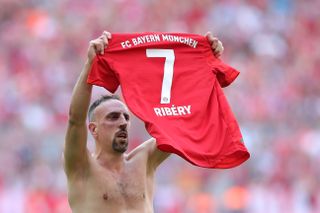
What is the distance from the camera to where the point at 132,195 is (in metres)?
10.8

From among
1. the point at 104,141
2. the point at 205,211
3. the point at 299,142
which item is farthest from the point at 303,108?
the point at 104,141

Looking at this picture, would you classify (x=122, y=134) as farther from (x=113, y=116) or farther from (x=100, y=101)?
(x=100, y=101)

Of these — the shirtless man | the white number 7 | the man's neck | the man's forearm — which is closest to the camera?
the man's forearm

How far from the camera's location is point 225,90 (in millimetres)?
18844

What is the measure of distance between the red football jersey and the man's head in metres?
0.40

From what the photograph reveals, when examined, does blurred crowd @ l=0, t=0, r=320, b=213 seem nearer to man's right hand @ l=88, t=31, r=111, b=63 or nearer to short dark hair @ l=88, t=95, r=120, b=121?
short dark hair @ l=88, t=95, r=120, b=121

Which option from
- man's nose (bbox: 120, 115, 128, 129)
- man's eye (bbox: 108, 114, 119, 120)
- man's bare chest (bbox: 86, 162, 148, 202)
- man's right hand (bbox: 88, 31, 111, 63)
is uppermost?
man's right hand (bbox: 88, 31, 111, 63)

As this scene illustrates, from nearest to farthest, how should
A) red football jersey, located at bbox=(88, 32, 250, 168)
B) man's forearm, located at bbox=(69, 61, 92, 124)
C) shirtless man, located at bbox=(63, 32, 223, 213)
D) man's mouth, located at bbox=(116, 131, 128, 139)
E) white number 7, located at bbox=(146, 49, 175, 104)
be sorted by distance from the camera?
man's forearm, located at bbox=(69, 61, 92, 124)
red football jersey, located at bbox=(88, 32, 250, 168)
shirtless man, located at bbox=(63, 32, 223, 213)
white number 7, located at bbox=(146, 49, 175, 104)
man's mouth, located at bbox=(116, 131, 128, 139)

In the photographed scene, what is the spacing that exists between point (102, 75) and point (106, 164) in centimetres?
80

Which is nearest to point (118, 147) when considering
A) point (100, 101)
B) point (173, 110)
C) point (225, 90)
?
point (100, 101)

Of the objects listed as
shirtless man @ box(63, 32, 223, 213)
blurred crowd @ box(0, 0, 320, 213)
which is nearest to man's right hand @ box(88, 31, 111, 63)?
shirtless man @ box(63, 32, 223, 213)

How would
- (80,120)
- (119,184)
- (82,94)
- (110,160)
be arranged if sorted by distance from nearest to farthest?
(82,94) → (80,120) → (119,184) → (110,160)

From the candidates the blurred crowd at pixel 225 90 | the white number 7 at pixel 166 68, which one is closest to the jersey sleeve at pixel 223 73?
the white number 7 at pixel 166 68

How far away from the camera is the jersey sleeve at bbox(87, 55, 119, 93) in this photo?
34.0 feet
